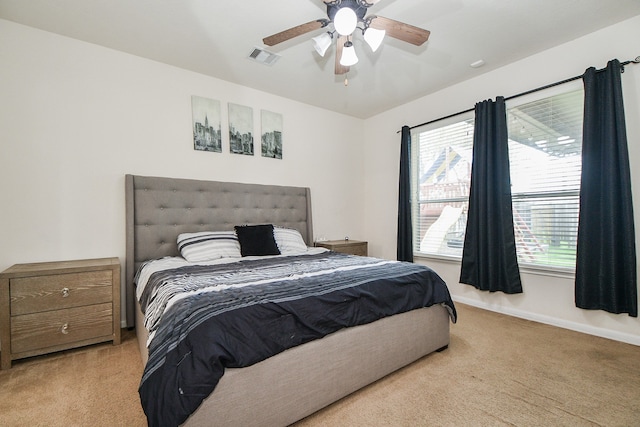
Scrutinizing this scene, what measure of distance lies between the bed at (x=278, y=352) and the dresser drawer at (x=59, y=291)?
0.30 meters

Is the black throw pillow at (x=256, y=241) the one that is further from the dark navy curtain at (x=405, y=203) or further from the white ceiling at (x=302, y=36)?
the dark navy curtain at (x=405, y=203)

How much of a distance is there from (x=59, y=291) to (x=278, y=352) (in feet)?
6.15

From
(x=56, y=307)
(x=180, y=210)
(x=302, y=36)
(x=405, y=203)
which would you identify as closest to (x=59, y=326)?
(x=56, y=307)

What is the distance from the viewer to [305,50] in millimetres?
2705

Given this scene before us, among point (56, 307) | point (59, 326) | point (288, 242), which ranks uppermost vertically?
point (288, 242)

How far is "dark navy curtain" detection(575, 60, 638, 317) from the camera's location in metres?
2.24

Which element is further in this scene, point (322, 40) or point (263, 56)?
point (263, 56)

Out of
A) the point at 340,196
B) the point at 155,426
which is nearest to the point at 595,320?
the point at 340,196

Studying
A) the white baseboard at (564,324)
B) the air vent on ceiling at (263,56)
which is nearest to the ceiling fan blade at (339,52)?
the air vent on ceiling at (263,56)

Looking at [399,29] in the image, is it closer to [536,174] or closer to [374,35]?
[374,35]

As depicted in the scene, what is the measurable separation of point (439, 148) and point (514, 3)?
1.69m

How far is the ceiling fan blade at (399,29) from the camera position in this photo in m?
1.80

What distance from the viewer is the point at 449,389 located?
1688mm

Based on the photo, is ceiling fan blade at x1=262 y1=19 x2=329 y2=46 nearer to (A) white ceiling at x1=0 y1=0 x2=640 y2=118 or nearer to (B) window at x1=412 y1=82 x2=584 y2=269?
(A) white ceiling at x1=0 y1=0 x2=640 y2=118
